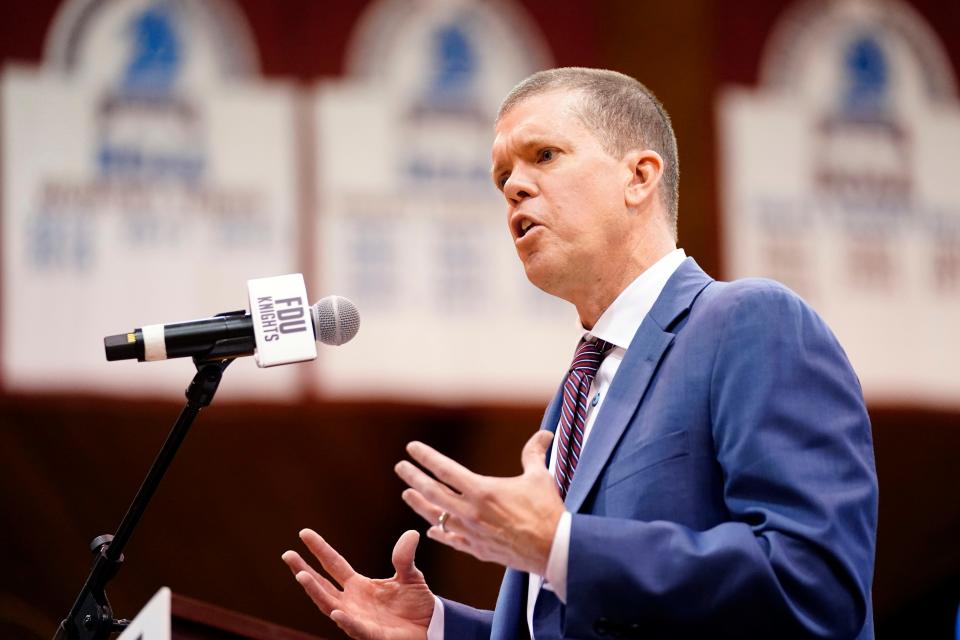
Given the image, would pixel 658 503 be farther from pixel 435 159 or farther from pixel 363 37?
pixel 363 37

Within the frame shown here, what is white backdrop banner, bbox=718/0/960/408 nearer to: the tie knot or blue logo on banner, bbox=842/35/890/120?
blue logo on banner, bbox=842/35/890/120

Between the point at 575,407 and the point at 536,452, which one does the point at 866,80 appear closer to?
the point at 575,407

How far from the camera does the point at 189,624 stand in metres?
1.40

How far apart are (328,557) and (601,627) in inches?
23.2

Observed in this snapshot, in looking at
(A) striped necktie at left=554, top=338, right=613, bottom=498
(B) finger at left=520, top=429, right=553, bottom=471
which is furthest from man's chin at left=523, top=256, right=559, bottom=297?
(B) finger at left=520, top=429, right=553, bottom=471

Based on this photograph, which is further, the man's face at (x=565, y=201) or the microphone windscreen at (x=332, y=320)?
the man's face at (x=565, y=201)

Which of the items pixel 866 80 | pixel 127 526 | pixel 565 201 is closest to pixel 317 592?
pixel 127 526

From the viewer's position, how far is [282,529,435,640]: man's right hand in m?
1.68

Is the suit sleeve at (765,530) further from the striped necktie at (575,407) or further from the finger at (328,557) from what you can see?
the finger at (328,557)

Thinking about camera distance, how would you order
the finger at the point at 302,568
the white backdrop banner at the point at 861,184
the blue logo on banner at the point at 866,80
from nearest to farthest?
the finger at the point at 302,568 → the white backdrop banner at the point at 861,184 → the blue logo on banner at the point at 866,80

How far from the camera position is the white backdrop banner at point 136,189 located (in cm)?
375

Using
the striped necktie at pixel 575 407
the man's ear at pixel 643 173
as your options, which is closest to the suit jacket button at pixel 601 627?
the striped necktie at pixel 575 407

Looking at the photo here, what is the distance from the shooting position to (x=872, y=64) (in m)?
4.55

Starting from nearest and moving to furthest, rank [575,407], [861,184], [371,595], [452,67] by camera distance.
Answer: [575,407]
[371,595]
[452,67]
[861,184]
